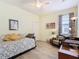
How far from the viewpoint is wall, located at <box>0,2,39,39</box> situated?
4341 mm

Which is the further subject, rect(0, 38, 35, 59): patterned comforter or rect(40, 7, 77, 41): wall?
rect(40, 7, 77, 41): wall

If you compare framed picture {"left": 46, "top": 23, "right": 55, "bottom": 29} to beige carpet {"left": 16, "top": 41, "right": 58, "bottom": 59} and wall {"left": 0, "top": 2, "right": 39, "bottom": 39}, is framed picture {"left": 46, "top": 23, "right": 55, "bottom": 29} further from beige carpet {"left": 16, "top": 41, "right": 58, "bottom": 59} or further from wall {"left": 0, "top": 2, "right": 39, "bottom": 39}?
beige carpet {"left": 16, "top": 41, "right": 58, "bottom": 59}

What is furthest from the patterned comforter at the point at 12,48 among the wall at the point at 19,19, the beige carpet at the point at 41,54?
the wall at the point at 19,19

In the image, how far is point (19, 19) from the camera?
5.44 meters

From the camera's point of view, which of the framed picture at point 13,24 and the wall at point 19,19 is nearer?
the wall at point 19,19

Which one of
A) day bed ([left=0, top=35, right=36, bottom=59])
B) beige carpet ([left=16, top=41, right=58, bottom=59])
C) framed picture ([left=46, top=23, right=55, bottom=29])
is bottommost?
beige carpet ([left=16, top=41, right=58, bottom=59])

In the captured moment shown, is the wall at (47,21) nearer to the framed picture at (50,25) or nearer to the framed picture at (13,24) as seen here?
the framed picture at (50,25)

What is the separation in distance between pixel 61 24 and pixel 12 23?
3531 mm

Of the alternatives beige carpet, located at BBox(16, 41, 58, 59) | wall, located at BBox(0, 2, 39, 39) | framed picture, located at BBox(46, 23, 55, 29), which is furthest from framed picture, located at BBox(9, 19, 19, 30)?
framed picture, located at BBox(46, 23, 55, 29)

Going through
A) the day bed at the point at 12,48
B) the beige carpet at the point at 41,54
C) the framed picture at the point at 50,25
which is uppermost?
the framed picture at the point at 50,25

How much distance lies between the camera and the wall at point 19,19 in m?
4.34

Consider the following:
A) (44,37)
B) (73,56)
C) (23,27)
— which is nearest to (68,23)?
(44,37)

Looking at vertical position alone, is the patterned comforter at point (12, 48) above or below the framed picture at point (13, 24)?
below

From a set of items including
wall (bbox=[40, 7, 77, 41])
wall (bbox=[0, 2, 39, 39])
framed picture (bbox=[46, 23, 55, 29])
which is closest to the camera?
wall (bbox=[0, 2, 39, 39])
